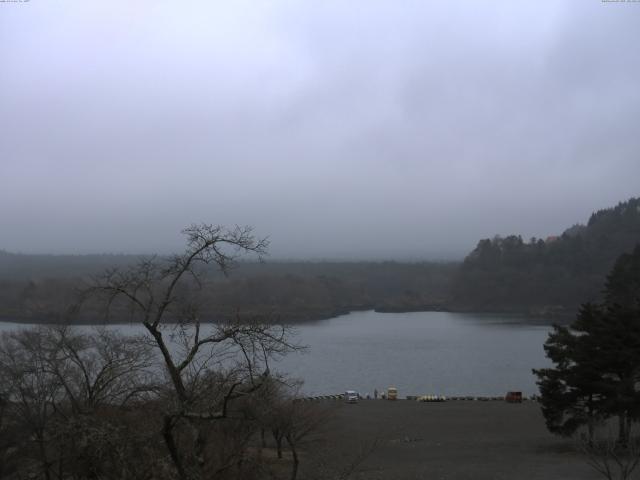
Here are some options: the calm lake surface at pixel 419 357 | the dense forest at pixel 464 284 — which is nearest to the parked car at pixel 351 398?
the calm lake surface at pixel 419 357

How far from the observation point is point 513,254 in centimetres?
7188

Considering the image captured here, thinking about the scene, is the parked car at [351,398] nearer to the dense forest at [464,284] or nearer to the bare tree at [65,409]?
the bare tree at [65,409]

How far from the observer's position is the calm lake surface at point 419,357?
25.7 metres

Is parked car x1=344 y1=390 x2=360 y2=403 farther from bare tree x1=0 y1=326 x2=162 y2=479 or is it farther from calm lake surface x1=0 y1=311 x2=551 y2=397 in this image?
bare tree x1=0 y1=326 x2=162 y2=479

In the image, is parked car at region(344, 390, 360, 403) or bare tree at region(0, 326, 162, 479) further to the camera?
parked car at region(344, 390, 360, 403)

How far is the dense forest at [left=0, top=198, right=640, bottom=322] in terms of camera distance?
53.3 m

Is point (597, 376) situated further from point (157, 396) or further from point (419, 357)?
point (419, 357)

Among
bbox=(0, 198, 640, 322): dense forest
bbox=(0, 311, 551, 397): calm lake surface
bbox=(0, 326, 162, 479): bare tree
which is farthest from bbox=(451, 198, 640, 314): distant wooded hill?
bbox=(0, 326, 162, 479): bare tree

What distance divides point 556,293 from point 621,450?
2036 inches

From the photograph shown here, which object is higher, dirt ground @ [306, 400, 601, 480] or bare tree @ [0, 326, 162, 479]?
bare tree @ [0, 326, 162, 479]

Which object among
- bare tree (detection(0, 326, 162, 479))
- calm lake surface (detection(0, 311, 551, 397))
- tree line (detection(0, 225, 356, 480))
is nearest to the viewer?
tree line (detection(0, 225, 356, 480))

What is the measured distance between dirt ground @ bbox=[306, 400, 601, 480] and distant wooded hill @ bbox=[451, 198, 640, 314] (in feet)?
135

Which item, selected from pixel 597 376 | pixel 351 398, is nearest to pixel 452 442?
pixel 597 376

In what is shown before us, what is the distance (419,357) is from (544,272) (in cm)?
3581
